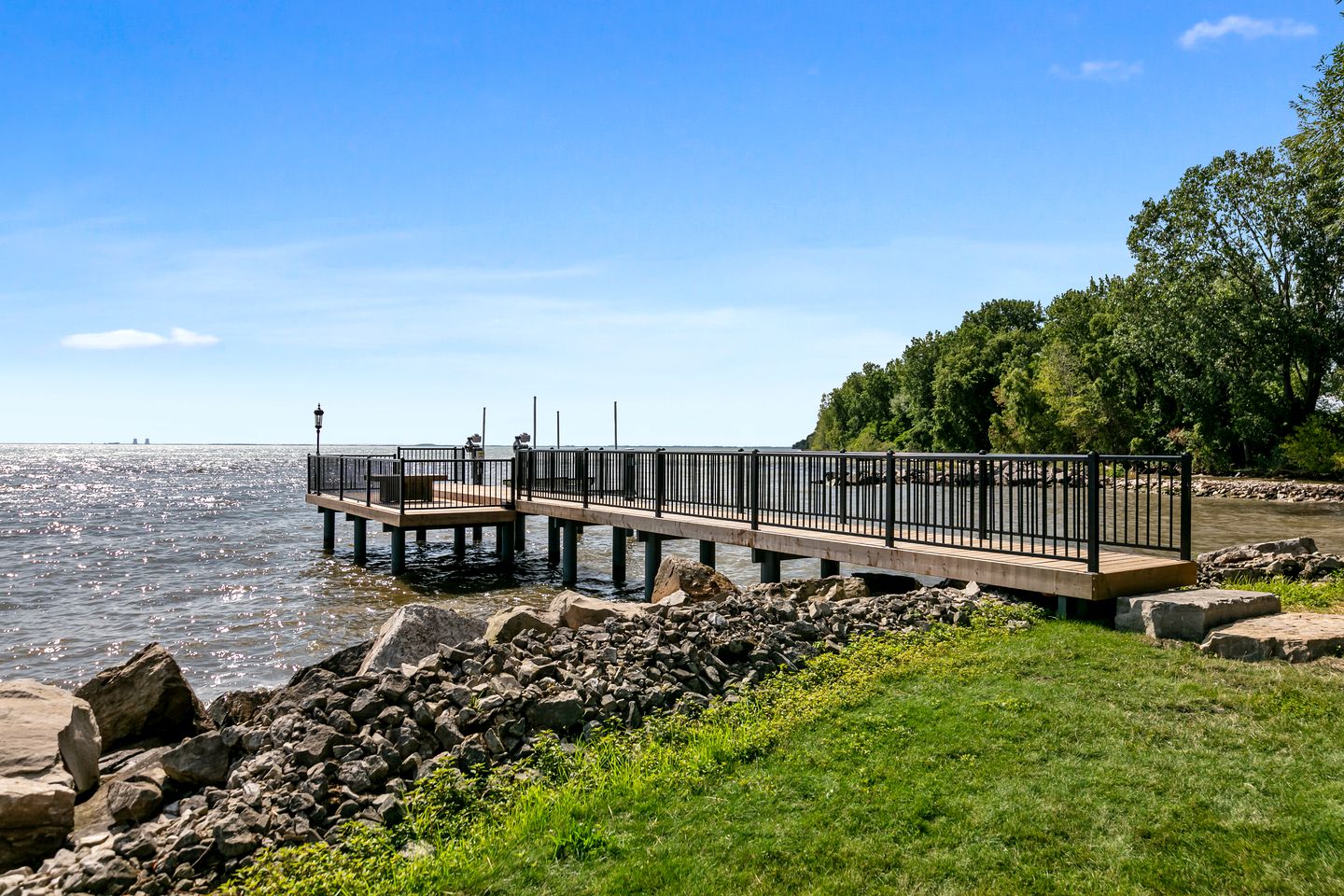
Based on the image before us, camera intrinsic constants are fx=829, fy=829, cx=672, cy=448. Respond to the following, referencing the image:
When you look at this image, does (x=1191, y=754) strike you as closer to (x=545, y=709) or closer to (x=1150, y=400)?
(x=545, y=709)

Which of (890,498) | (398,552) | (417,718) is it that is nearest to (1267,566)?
(890,498)

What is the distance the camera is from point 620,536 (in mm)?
18531

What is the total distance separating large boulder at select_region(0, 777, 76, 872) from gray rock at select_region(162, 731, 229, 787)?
0.62 m

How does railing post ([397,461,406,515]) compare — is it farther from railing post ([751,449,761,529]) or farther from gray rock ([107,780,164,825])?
gray rock ([107,780,164,825])

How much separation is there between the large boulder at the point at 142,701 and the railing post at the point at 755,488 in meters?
8.07

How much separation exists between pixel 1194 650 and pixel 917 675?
2520mm

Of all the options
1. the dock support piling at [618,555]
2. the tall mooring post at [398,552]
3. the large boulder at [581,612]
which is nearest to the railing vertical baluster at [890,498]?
the large boulder at [581,612]

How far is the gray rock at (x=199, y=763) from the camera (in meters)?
5.79

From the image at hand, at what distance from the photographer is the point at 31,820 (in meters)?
5.16

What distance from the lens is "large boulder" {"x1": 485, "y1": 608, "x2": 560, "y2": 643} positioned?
8.49 metres

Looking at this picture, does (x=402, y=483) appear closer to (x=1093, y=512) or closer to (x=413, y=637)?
(x=413, y=637)

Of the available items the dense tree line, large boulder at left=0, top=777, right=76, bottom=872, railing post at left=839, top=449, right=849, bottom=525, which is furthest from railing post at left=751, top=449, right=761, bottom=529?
the dense tree line

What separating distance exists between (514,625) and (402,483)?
11572 mm

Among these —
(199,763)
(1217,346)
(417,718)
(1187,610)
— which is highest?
(1217,346)
